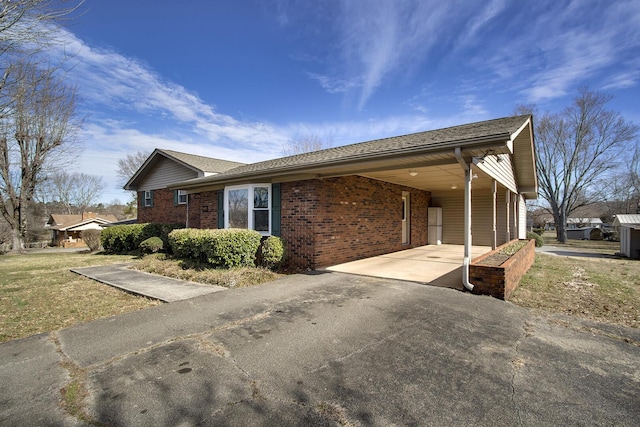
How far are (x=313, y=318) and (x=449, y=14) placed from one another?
8695 mm

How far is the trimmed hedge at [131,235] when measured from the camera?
13164 millimetres

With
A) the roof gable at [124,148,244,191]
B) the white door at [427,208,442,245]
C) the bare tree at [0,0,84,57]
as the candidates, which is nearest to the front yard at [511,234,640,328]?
the white door at [427,208,442,245]

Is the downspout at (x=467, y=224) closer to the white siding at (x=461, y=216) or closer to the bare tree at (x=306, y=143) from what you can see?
the white siding at (x=461, y=216)

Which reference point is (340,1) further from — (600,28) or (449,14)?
(600,28)

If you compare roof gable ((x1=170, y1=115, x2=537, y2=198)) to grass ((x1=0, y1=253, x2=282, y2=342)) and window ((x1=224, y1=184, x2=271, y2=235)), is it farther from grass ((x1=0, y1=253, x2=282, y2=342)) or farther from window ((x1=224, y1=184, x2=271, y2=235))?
grass ((x1=0, y1=253, x2=282, y2=342))

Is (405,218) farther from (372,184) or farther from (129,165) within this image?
(129,165)

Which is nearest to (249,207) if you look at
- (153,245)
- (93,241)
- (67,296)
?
(153,245)

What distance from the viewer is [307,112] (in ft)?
54.6

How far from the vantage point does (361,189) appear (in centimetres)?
964

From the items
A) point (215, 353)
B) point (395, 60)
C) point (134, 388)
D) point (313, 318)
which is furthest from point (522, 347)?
point (395, 60)

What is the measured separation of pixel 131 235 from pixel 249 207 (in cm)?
754

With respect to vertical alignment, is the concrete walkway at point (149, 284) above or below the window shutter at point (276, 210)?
below

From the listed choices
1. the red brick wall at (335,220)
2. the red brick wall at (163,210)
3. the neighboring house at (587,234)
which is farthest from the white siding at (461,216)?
the neighboring house at (587,234)

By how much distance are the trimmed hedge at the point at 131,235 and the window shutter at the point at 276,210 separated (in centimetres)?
629
